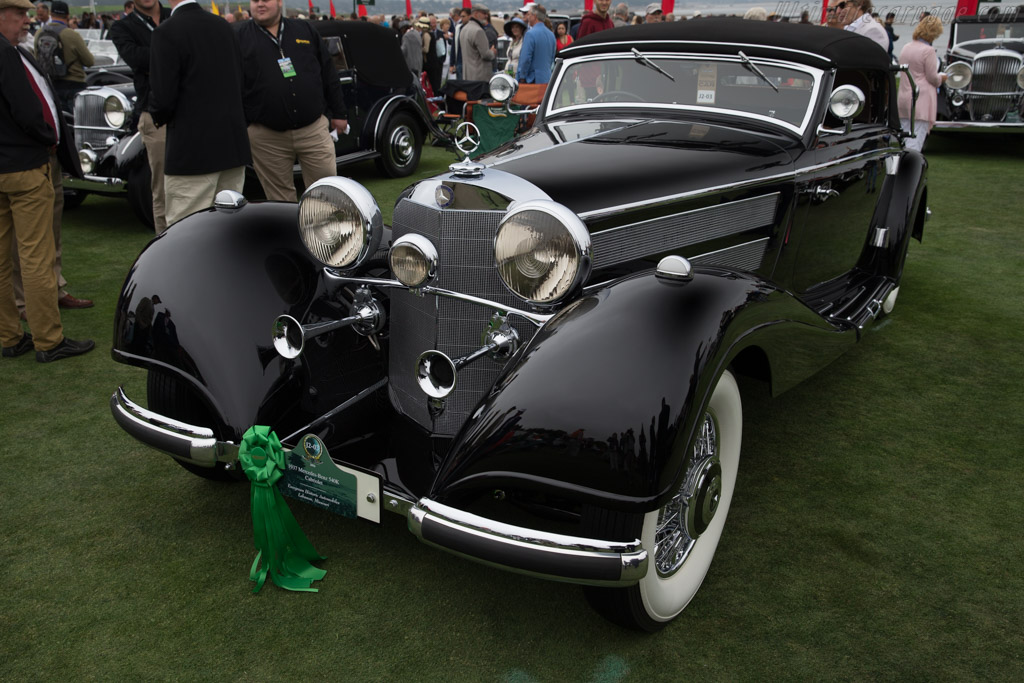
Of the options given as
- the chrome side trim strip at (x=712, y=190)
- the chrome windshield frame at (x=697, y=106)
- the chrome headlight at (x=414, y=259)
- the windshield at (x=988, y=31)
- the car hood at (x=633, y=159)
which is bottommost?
the chrome headlight at (x=414, y=259)

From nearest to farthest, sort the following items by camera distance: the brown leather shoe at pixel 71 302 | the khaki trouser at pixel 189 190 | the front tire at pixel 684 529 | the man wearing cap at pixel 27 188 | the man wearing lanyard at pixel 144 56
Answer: the front tire at pixel 684 529 < the man wearing cap at pixel 27 188 < the khaki trouser at pixel 189 190 < the brown leather shoe at pixel 71 302 < the man wearing lanyard at pixel 144 56

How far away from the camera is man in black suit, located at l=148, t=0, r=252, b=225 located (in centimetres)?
422

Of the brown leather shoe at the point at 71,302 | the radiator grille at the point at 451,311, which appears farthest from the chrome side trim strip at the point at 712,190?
the brown leather shoe at the point at 71,302

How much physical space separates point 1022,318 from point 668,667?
12.7ft

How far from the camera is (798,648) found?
215 cm

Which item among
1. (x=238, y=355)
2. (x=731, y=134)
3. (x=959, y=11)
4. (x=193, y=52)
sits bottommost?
(x=238, y=355)

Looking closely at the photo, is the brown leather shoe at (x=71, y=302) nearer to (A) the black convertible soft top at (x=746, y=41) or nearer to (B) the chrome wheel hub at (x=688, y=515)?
(A) the black convertible soft top at (x=746, y=41)

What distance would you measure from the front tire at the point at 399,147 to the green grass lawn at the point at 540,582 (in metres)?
5.44

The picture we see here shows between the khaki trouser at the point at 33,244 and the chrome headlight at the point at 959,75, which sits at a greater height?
the chrome headlight at the point at 959,75

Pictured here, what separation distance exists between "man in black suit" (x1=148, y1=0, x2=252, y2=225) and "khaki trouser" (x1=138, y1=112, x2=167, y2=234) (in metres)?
1.13

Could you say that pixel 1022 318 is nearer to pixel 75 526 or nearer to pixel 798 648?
pixel 798 648

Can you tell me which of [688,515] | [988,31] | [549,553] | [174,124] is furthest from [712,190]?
[988,31]

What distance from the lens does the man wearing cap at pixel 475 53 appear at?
11.5 m

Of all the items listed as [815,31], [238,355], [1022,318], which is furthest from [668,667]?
[1022,318]
